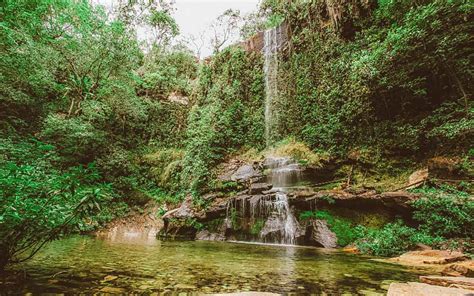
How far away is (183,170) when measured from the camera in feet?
48.9

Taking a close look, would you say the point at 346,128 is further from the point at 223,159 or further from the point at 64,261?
the point at 64,261

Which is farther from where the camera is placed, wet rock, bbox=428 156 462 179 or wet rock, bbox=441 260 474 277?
wet rock, bbox=428 156 462 179

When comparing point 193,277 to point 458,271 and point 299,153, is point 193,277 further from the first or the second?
point 299,153

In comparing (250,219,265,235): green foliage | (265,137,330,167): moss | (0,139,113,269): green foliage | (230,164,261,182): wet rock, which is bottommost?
(250,219,265,235): green foliage

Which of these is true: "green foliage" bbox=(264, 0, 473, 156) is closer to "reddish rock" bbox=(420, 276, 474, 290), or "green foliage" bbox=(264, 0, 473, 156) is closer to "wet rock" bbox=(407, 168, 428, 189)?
"wet rock" bbox=(407, 168, 428, 189)

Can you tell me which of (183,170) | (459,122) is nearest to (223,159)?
(183,170)

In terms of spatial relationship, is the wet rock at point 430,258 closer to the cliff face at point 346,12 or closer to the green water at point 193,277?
the green water at point 193,277

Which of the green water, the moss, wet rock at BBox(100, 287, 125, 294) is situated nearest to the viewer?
wet rock at BBox(100, 287, 125, 294)

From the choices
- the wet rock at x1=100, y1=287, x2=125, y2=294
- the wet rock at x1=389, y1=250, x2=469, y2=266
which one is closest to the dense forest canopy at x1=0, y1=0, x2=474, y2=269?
the wet rock at x1=100, y1=287, x2=125, y2=294

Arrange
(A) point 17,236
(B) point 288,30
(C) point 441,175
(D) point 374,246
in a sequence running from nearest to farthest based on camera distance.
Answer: (A) point 17,236, (D) point 374,246, (C) point 441,175, (B) point 288,30

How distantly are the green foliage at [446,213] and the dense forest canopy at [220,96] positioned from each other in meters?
0.21

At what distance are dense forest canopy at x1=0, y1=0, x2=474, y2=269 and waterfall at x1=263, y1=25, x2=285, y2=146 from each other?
47 centimetres

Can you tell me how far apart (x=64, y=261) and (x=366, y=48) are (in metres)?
13.6

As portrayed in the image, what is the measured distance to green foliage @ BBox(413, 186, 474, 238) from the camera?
6.36 m
